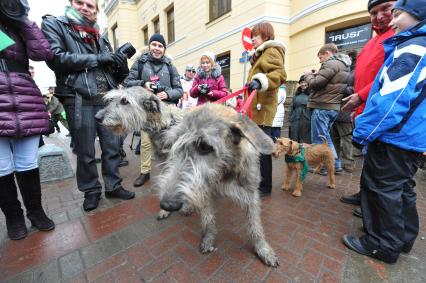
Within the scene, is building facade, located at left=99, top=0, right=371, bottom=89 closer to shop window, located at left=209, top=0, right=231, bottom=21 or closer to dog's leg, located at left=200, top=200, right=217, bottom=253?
shop window, located at left=209, top=0, right=231, bottom=21

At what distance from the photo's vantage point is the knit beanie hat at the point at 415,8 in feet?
6.07

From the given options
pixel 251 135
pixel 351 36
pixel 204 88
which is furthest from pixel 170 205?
pixel 351 36

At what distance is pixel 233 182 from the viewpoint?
7.31ft

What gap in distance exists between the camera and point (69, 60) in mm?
2770

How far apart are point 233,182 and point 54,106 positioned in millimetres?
8786

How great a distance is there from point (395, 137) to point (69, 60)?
3670 millimetres

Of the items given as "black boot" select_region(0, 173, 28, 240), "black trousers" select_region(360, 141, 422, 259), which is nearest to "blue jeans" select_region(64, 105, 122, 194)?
"black boot" select_region(0, 173, 28, 240)

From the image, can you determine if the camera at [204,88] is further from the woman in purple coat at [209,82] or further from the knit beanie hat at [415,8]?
the knit beanie hat at [415,8]

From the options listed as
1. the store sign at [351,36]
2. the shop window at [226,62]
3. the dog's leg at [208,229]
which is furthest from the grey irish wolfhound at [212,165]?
the shop window at [226,62]

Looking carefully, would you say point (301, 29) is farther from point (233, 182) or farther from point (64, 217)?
point (64, 217)

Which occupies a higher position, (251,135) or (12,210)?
(251,135)

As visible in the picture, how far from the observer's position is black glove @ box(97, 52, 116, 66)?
3031mm

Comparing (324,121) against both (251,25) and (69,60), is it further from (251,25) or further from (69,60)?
(251,25)

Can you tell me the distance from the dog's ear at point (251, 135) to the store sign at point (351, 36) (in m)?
7.86
